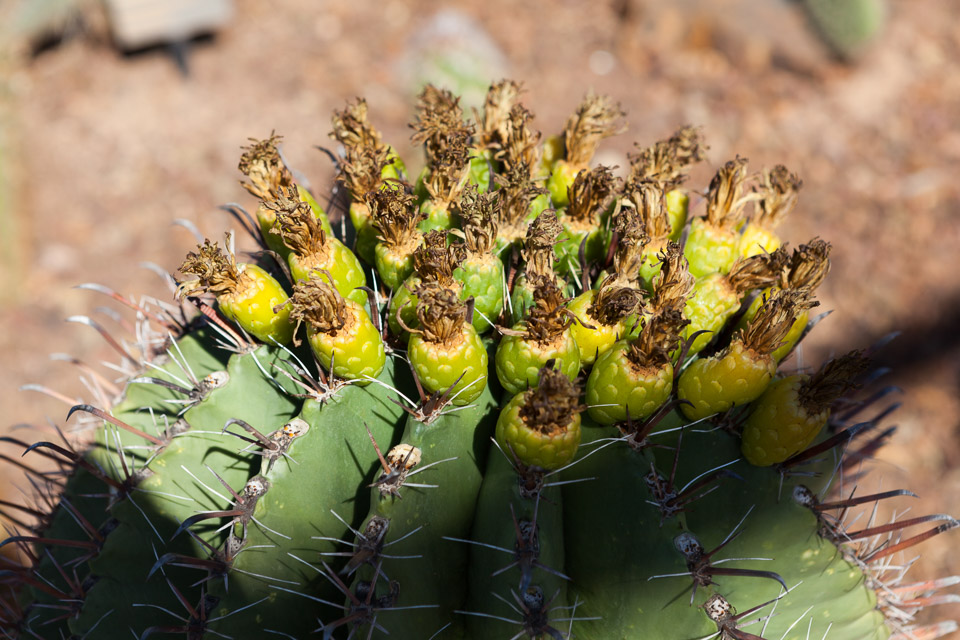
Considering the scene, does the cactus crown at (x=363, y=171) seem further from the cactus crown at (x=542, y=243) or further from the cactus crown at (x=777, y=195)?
the cactus crown at (x=777, y=195)

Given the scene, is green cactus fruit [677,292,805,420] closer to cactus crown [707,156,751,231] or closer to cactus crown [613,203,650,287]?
cactus crown [613,203,650,287]

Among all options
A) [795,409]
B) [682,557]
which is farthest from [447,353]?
[795,409]

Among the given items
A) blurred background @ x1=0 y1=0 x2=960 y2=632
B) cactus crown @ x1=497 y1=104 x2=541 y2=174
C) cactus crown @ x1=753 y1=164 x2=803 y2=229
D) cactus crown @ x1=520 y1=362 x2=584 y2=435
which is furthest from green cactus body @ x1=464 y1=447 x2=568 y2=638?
blurred background @ x1=0 y1=0 x2=960 y2=632

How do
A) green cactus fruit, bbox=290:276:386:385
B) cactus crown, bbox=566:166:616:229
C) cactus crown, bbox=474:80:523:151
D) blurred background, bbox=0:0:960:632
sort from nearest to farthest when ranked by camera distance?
green cactus fruit, bbox=290:276:386:385, cactus crown, bbox=566:166:616:229, cactus crown, bbox=474:80:523:151, blurred background, bbox=0:0:960:632

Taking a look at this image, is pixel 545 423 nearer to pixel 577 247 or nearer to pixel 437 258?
pixel 437 258

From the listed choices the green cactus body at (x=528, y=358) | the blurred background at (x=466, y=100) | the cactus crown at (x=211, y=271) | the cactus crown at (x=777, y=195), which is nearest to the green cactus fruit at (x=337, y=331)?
the cactus crown at (x=211, y=271)

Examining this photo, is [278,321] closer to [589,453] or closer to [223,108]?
[589,453]
